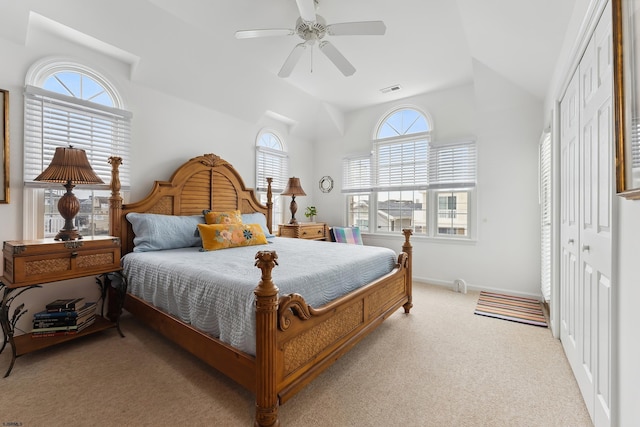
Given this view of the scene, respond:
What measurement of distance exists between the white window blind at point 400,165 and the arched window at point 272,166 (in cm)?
160

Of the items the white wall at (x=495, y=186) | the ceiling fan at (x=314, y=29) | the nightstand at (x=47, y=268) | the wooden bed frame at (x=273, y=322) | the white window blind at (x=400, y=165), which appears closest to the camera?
the wooden bed frame at (x=273, y=322)

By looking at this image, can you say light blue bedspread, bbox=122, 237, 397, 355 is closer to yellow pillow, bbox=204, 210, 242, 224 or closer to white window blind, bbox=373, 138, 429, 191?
yellow pillow, bbox=204, 210, 242, 224

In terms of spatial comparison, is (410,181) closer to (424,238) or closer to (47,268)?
(424,238)

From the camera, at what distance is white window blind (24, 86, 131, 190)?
2.48 meters

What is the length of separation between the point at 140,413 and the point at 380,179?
418 cm

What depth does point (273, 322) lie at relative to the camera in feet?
4.70

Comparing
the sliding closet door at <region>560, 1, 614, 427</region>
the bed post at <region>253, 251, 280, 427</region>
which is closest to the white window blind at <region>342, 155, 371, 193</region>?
the sliding closet door at <region>560, 1, 614, 427</region>

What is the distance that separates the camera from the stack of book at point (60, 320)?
2242mm

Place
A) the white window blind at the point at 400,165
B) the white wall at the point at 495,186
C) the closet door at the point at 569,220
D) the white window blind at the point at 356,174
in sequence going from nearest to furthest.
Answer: the closet door at the point at 569,220 < the white wall at the point at 495,186 < the white window blind at the point at 400,165 < the white window blind at the point at 356,174

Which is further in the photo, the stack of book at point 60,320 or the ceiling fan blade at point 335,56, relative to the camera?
the ceiling fan blade at point 335,56

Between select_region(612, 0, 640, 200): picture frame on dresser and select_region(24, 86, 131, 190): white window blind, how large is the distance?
3768mm

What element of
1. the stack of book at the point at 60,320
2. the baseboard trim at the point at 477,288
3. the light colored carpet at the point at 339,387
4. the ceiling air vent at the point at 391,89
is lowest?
the light colored carpet at the point at 339,387

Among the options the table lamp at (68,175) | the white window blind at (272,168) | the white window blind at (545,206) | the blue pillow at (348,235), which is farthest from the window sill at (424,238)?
the table lamp at (68,175)

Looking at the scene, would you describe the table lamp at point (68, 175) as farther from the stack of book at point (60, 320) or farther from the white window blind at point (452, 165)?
the white window blind at point (452, 165)
